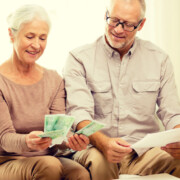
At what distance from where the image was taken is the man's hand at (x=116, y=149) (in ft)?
5.25

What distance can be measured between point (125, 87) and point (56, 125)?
2.40ft

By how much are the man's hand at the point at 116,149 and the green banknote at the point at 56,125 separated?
0.32 m

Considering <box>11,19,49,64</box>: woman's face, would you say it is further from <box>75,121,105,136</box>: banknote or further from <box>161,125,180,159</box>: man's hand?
<box>161,125,180,159</box>: man's hand

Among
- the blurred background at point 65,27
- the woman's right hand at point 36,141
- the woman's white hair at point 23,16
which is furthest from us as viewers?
the blurred background at point 65,27

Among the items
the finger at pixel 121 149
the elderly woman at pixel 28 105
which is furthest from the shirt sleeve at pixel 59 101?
the finger at pixel 121 149

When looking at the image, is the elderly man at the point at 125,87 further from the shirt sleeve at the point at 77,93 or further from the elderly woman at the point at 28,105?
the elderly woman at the point at 28,105

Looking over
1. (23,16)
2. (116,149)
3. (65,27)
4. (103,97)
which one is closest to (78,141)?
(116,149)

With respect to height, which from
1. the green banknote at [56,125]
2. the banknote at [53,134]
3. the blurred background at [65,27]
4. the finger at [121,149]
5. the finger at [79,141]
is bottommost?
the finger at [121,149]

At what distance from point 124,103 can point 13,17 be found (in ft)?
2.67

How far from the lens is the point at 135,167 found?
6.19ft

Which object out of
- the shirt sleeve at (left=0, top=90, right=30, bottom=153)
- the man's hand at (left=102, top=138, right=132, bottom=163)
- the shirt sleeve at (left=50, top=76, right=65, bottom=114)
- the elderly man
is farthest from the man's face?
the shirt sleeve at (left=0, top=90, right=30, bottom=153)

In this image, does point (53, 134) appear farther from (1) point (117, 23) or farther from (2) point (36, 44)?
(1) point (117, 23)

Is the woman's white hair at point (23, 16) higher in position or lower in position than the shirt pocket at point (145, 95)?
higher

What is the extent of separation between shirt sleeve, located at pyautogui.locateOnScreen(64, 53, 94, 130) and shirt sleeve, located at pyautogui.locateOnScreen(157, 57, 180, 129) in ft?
1.50
